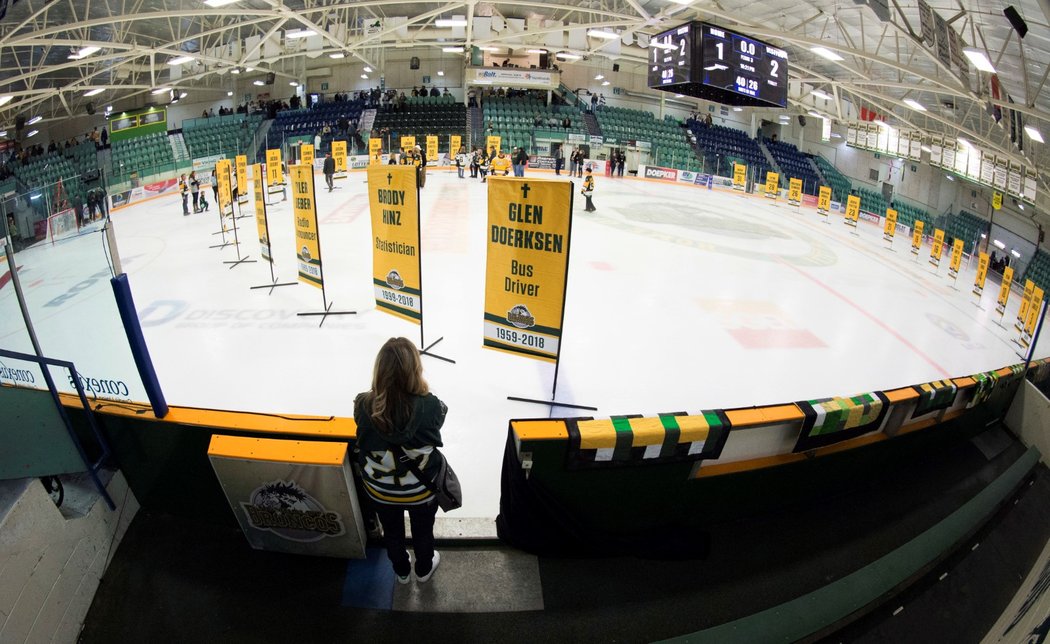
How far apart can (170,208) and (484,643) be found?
20.0 meters

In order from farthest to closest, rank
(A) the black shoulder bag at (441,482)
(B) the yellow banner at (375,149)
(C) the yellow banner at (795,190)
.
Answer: (B) the yellow banner at (375,149) < (C) the yellow banner at (795,190) < (A) the black shoulder bag at (441,482)

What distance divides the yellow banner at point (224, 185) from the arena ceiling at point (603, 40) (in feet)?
13.0

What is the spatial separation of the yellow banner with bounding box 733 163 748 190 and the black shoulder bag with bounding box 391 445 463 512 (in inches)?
1097

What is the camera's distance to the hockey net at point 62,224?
3936 millimetres

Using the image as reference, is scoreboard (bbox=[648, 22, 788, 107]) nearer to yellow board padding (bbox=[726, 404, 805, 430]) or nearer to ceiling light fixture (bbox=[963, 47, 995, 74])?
ceiling light fixture (bbox=[963, 47, 995, 74])

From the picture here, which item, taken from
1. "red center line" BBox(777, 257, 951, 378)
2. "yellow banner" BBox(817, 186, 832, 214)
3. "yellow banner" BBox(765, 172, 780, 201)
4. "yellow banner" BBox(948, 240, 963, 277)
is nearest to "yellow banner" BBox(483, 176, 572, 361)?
"red center line" BBox(777, 257, 951, 378)

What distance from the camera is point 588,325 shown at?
828 centimetres

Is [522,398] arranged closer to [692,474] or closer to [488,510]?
[488,510]

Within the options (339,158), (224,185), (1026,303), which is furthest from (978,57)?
(339,158)

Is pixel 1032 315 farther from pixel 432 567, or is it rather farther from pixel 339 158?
pixel 339 158

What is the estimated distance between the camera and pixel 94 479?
3.18 metres

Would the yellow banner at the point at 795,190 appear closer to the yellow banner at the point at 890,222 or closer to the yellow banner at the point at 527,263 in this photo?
the yellow banner at the point at 890,222

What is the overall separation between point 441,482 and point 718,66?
40.8 feet

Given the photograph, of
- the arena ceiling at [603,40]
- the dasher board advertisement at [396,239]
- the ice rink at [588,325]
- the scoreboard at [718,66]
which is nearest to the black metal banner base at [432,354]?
the ice rink at [588,325]
